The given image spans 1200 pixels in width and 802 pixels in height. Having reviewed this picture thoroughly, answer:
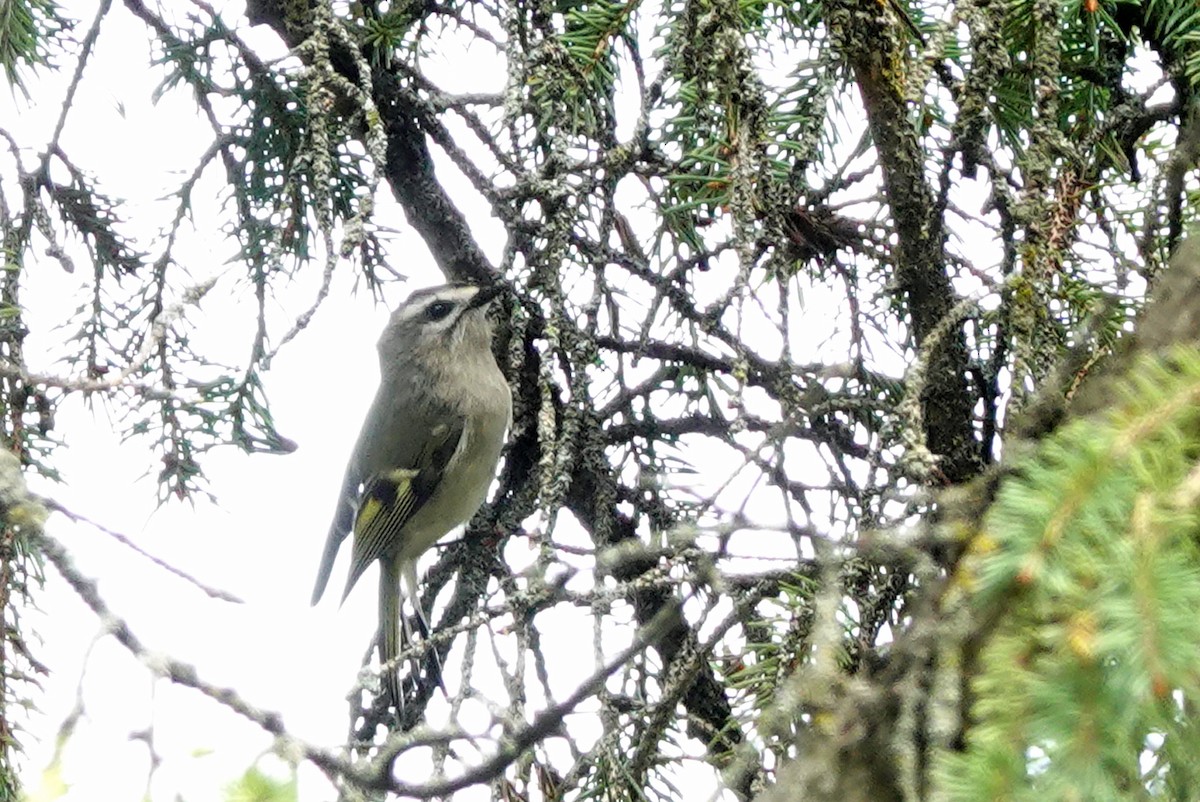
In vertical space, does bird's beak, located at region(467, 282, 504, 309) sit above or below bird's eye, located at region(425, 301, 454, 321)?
below

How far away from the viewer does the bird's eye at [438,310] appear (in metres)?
4.43

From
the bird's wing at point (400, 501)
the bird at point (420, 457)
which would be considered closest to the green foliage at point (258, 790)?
the bird at point (420, 457)

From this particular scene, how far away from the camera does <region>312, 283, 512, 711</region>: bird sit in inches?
189

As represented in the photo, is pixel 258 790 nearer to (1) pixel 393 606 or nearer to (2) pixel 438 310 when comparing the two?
(2) pixel 438 310

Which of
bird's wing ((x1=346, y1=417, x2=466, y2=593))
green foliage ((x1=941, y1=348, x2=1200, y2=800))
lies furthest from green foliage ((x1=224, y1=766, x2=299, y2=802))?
bird's wing ((x1=346, y1=417, x2=466, y2=593))

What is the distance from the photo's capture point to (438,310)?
4.60 metres

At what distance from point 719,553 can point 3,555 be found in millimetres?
1458

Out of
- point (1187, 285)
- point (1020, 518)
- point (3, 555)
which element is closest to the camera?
point (1020, 518)

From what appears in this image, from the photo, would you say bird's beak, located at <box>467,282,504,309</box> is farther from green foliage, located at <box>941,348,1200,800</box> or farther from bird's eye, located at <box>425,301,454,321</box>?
green foliage, located at <box>941,348,1200,800</box>

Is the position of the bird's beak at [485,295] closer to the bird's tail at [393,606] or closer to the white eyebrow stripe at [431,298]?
Result: the white eyebrow stripe at [431,298]

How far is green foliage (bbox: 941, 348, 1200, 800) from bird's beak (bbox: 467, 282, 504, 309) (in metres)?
2.22

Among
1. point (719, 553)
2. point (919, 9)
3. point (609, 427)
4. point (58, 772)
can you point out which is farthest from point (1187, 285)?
point (609, 427)

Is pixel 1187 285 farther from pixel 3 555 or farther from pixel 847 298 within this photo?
pixel 3 555

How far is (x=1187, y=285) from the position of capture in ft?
3.85
